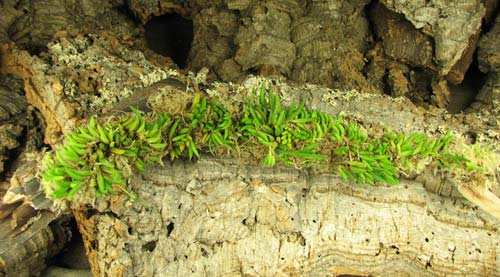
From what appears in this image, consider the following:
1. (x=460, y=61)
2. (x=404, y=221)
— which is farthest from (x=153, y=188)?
(x=460, y=61)

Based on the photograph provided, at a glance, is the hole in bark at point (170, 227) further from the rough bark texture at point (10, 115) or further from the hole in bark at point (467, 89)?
the hole in bark at point (467, 89)

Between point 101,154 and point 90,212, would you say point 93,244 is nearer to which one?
point 90,212

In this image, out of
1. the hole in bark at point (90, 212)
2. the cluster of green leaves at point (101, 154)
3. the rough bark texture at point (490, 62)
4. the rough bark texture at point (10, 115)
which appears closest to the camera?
the cluster of green leaves at point (101, 154)

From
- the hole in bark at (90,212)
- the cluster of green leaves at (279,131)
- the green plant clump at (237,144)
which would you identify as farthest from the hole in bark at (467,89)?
the hole in bark at (90,212)

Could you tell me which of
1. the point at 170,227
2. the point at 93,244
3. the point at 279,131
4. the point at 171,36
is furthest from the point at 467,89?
the point at 93,244

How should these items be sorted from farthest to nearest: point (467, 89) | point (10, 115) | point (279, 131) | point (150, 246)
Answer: point (467, 89) → point (10, 115) → point (279, 131) → point (150, 246)

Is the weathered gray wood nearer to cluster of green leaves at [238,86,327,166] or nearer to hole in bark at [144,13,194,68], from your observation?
cluster of green leaves at [238,86,327,166]
